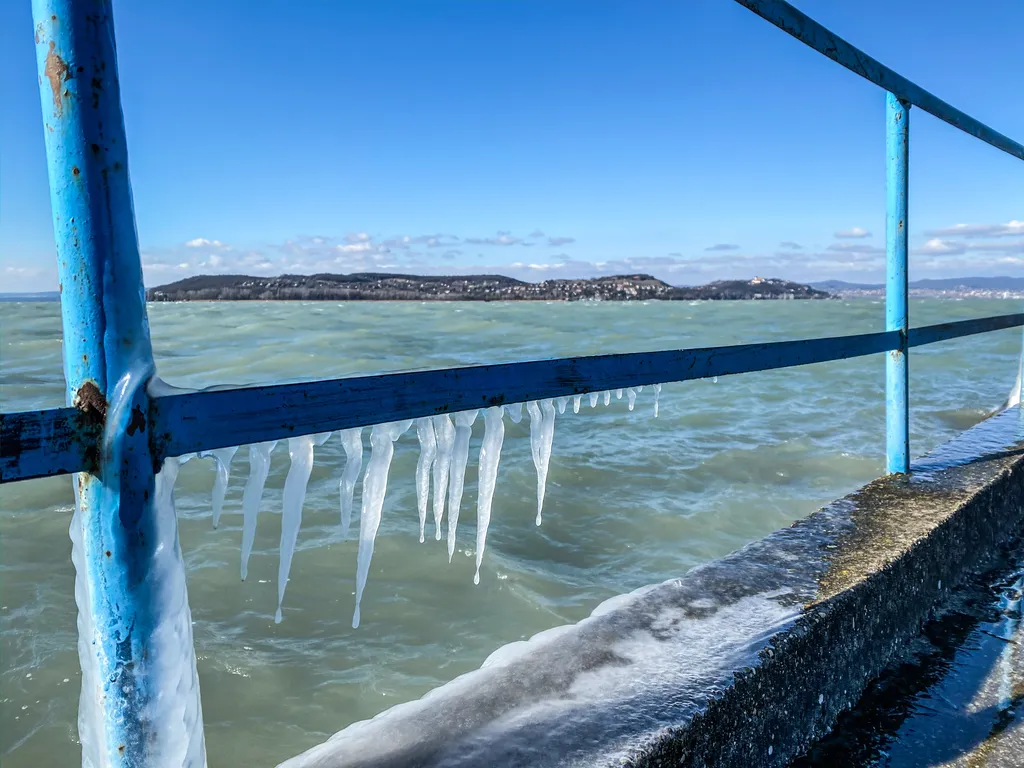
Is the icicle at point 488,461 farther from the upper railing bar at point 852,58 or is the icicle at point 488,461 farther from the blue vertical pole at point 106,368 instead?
the upper railing bar at point 852,58

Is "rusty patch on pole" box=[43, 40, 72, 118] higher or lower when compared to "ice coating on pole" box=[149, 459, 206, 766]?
higher

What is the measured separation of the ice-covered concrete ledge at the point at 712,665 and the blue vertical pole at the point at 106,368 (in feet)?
1.06

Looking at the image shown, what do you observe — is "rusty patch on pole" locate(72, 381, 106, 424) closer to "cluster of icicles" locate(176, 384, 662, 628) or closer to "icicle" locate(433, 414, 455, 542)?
"cluster of icicles" locate(176, 384, 662, 628)

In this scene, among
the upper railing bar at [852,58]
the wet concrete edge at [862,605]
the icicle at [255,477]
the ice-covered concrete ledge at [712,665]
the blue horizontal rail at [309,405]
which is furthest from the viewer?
the upper railing bar at [852,58]

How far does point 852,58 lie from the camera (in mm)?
1708

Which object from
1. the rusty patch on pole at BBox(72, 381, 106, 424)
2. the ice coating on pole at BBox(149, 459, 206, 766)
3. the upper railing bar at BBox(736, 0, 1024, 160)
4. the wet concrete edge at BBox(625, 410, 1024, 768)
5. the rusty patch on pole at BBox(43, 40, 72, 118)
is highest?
the upper railing bar at BBox(736, 0, 1024, 160)

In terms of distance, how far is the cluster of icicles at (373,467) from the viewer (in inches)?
30.0

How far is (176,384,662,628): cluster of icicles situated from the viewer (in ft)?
2.50

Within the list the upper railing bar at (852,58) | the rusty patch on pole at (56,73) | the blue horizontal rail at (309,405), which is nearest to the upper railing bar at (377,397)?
the blue horizontal rail at (309,405)

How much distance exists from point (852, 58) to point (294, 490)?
1674mm

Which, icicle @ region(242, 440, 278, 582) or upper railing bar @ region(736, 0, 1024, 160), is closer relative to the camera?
icicle @ region(242, 440, 278, 582)

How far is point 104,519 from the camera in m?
0.60

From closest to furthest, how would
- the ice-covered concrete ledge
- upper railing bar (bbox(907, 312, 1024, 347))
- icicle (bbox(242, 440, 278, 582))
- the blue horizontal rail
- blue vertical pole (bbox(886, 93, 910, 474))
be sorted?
the blue horizontal rail
icicle (bbox(242, 440, 278, 582))
the ice-covered concrete ledge
blue vertical pole (bbox(886, 93, 910, 474))
upper railing bar (bbox(907, 312, 1024, 347))

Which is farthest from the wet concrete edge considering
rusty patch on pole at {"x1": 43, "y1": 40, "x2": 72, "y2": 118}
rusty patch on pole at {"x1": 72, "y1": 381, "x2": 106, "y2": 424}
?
rusty patch on pole at {"x1": 43, "y1": 40, "x2": 72, "y2": 118}
